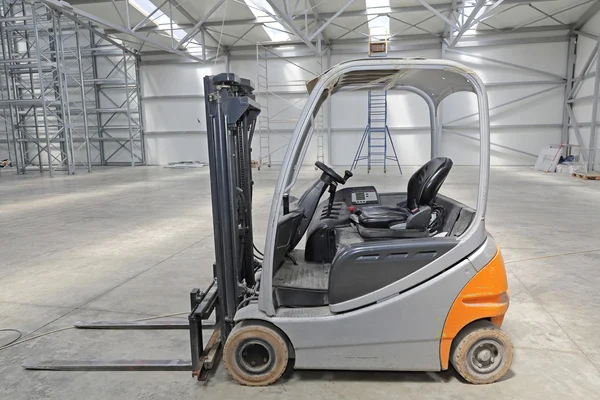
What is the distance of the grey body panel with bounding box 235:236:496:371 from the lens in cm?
249

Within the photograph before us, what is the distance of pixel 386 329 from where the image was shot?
8.25ft

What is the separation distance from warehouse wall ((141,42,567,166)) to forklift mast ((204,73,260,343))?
55.2ft

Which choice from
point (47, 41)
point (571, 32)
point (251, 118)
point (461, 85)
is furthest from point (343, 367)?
point (47, 41)

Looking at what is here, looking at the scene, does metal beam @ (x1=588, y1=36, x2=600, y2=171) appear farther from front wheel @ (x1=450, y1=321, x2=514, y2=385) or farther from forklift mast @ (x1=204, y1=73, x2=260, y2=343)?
forklift mast @ (x1=204, y1=73, x2=260, y2=343)

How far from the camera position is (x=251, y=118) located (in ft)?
9.78

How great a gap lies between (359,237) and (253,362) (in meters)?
1.19

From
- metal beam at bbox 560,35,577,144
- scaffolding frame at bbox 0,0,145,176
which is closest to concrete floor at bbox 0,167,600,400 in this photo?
metal beam at bbox 560,35,577,144

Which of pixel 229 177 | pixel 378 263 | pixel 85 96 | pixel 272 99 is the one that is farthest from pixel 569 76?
pixel 85 96

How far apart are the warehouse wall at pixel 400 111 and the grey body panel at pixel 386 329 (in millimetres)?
17368

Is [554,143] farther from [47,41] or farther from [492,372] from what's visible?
[47,41]

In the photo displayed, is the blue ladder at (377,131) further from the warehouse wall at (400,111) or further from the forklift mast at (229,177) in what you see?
the forklift mast at (229,177)

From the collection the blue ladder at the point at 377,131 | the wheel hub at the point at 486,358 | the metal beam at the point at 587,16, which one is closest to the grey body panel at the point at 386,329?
the wheel hub at the point at 486,358

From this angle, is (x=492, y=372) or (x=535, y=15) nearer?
(x=492, y=372)

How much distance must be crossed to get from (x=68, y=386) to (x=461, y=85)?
3.37 metres
